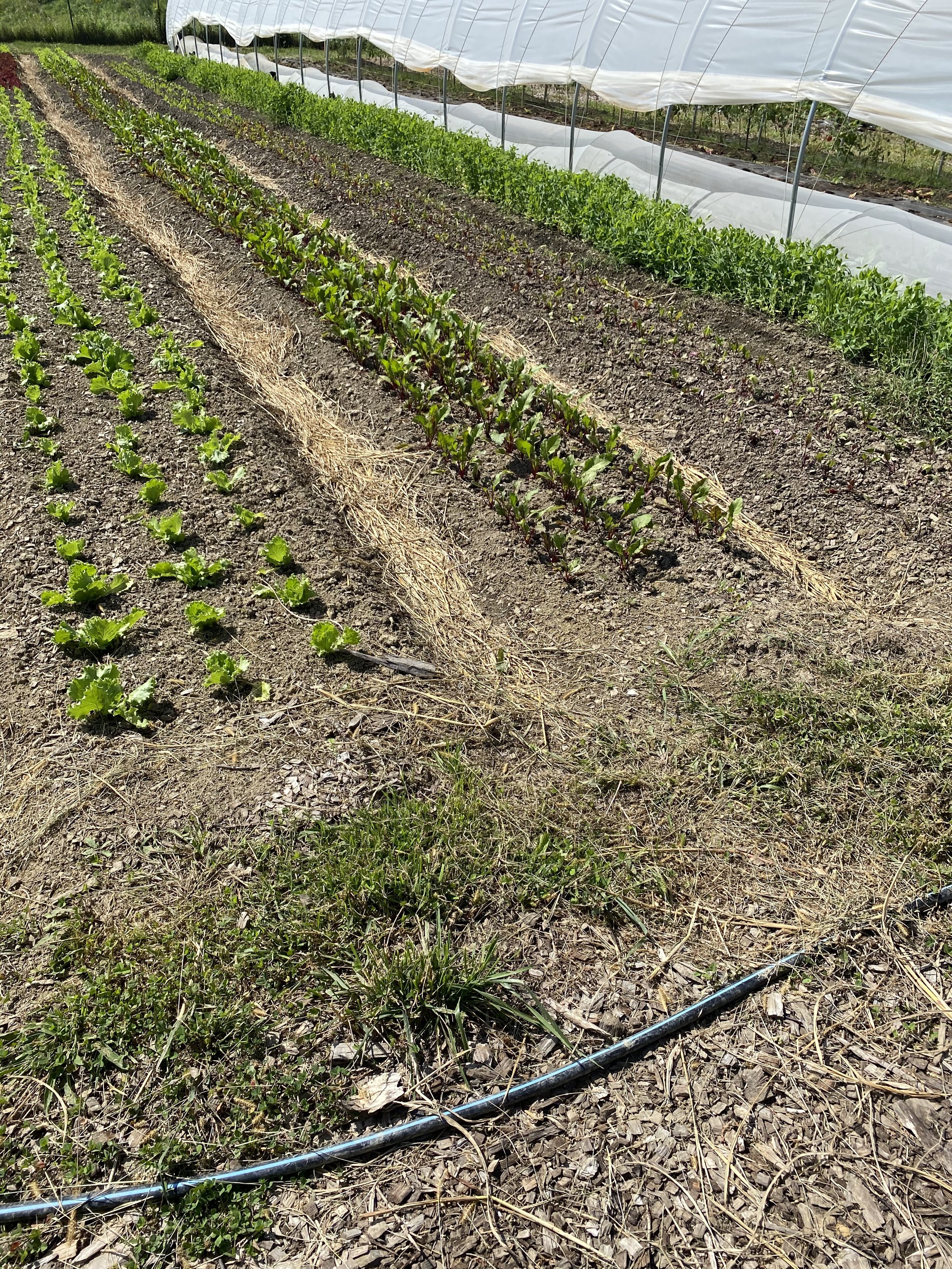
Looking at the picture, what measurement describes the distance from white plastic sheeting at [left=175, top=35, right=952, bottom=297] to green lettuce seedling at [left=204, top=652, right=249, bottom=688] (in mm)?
6299

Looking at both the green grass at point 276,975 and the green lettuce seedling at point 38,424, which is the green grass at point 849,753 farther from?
the green lettuce seedling at point 38,424

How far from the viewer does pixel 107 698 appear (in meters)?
4.06

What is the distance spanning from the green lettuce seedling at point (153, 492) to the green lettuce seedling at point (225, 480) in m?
0.31

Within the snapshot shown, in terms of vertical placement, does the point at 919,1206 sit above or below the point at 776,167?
below

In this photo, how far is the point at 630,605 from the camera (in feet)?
16.8

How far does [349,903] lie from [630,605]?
2.56 metres

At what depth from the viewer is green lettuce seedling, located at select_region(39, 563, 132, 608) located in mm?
4723

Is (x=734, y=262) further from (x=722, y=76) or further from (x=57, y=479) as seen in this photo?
(x=57, y=479)

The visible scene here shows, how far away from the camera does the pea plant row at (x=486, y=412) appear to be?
5.65 m

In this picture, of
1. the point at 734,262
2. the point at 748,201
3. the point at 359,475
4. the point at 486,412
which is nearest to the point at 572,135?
the point at 748,201

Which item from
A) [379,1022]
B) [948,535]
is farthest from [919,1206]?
[948,535]

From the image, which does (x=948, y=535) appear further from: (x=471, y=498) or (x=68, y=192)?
(x=68, y=192)

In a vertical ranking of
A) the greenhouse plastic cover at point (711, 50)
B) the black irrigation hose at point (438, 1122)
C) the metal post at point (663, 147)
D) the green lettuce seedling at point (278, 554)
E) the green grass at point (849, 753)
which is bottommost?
the black irrigation hose at point (438, 1122)

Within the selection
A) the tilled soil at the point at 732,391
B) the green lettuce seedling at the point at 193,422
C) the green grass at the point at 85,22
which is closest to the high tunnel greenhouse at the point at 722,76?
the tilled soil at the point at 732,391
